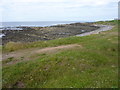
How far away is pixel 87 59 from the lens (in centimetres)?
2025

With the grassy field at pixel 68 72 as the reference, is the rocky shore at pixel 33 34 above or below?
above

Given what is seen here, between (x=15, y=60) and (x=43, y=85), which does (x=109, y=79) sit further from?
(x=15, y=60)

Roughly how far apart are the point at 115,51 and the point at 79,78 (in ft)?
39.2

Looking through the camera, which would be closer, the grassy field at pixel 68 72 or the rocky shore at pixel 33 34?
the grassy field at pixel 68 72

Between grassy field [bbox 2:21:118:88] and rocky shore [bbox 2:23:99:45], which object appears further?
rocky shore [bbox 2:23:99:45]

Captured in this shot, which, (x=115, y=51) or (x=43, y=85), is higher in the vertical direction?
(x=115, y=51)

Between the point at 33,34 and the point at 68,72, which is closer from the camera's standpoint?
the point at 68,72

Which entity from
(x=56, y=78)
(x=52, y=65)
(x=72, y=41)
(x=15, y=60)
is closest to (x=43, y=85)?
(x=56, y=78)

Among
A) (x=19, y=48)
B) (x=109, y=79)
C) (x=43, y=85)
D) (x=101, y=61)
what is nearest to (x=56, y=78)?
(x=43, y=85)

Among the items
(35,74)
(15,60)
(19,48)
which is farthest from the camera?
(19,48)

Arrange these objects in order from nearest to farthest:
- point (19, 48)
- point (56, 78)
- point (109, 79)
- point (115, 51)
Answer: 1. point (109, 79)
2. point (56, 78)
3. point (115, 51)
4. point (19, 48)

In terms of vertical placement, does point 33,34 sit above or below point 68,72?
above

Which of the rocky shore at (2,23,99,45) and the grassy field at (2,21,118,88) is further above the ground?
the rocky shore at (2,23,99,45)

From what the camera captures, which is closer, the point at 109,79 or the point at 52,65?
the point at 109,79
